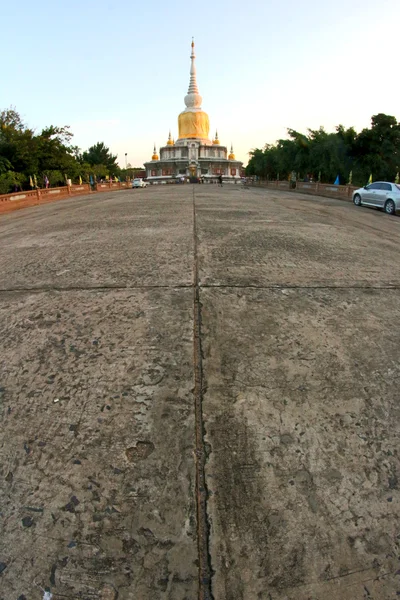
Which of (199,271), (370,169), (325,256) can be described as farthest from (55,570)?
(370,169)

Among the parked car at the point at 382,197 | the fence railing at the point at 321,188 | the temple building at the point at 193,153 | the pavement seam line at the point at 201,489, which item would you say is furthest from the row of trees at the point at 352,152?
the pavement seam line at the point at 201,489

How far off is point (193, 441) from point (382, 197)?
17422mm

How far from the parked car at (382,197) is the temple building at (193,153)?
49488 millimetres

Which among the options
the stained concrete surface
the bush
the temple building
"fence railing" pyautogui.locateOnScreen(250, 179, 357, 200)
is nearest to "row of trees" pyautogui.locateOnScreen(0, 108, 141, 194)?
the bush

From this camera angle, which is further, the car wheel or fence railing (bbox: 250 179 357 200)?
fence railing (bbox: 250 179 357 200)

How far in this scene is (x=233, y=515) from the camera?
1455 millimetres

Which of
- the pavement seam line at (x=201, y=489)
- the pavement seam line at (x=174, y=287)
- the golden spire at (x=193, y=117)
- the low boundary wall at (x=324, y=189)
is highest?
the golden spire at (x=193, y=117)

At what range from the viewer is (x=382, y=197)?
16.4 metres

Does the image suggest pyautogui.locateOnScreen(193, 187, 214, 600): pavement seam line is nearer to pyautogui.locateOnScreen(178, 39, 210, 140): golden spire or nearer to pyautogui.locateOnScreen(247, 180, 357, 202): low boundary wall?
pyautogui.locateOnScreen(247, 180, 357, 202): low boundary wall

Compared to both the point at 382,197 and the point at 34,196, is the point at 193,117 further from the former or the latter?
the point at 382,197

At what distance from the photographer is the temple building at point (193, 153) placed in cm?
6612

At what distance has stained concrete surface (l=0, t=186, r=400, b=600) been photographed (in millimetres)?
1310

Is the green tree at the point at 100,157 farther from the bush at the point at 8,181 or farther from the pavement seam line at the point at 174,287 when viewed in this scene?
the pavement seam line at the point at 174,287

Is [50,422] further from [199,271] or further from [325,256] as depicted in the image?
[325,256]
